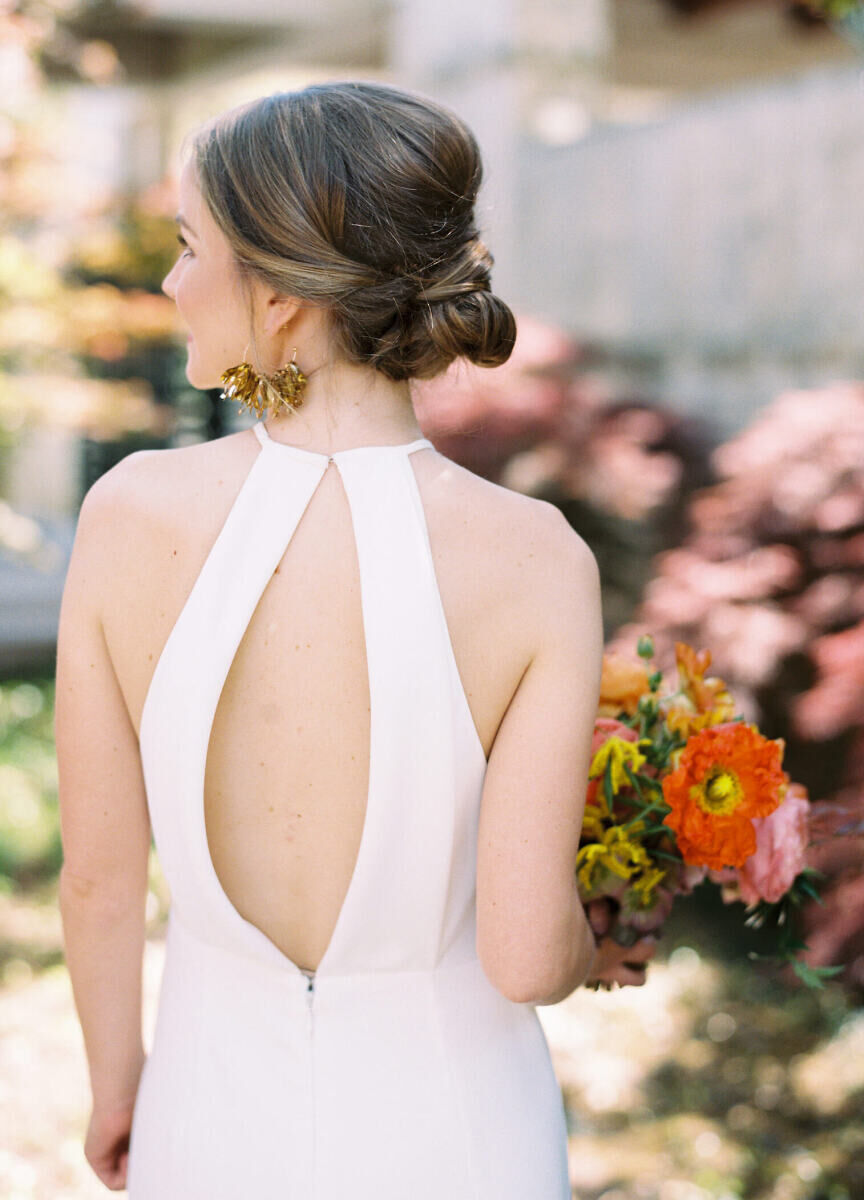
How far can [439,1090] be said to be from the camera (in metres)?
1.41

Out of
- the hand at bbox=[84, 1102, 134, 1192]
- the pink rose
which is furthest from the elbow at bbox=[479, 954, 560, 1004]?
the hand at bbox=[84, 1102, 134, 1192]

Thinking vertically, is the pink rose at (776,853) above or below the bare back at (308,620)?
below

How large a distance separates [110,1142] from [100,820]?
47 cm

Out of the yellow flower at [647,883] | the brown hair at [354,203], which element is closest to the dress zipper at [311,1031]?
the yellow flower at [647,883]

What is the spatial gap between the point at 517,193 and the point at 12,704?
3.61m

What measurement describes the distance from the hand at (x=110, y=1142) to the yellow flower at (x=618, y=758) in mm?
A: 721

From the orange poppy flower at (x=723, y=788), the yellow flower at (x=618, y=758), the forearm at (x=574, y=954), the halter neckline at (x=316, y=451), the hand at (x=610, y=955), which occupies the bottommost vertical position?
the hand at (x=610, y=955)

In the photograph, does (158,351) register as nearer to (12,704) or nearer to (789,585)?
(12,704)

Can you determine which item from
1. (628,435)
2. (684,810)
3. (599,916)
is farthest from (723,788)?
(628,435)

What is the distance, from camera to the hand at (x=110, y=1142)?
1585 mm

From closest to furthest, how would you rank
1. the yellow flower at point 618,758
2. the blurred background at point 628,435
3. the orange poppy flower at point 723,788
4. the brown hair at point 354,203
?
the brown hair at point 354,203 < the orange poppy flower at point 723,788 < the yellow flower at point 618,758 < the blurred background at point 628,435

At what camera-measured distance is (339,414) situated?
1.32 metres

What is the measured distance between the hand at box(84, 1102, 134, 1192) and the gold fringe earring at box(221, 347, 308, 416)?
89 cm

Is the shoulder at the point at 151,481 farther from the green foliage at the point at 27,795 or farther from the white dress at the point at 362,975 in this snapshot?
the green foliage at the point at 27,795
